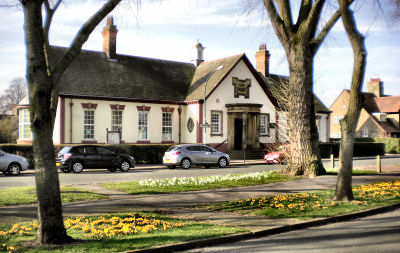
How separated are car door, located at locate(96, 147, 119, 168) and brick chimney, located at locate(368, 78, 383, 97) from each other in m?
58.7

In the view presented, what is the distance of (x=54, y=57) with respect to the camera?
3195 cm

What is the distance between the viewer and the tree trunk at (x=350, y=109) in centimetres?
1151

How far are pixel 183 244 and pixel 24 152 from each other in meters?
21.0

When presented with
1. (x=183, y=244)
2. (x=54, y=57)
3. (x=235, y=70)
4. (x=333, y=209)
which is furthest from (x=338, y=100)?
(x=183, y=244)

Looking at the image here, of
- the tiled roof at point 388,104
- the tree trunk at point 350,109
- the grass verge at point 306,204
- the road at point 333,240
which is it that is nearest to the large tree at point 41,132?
the road at point 333,240

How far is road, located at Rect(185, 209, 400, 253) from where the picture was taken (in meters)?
7.05

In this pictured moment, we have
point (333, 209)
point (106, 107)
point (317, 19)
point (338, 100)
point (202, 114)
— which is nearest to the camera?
point (333, 209)

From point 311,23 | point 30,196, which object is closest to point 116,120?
point 311,23

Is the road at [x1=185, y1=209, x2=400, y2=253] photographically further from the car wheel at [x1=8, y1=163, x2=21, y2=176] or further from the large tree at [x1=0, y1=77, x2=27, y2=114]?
the large tree at [x1=0, y1=77, x2=27, y2=114]

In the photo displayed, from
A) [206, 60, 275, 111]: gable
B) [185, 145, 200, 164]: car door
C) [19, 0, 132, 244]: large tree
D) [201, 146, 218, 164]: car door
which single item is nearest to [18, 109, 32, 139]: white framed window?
[185, 145, 200, 164]: car door

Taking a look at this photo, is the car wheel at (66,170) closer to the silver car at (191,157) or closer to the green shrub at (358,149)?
the silver car at (191,157)

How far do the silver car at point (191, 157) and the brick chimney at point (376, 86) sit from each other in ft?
172

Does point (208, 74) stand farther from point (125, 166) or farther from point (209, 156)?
point (125, 166)

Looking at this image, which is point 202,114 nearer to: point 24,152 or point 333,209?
point 24,152
